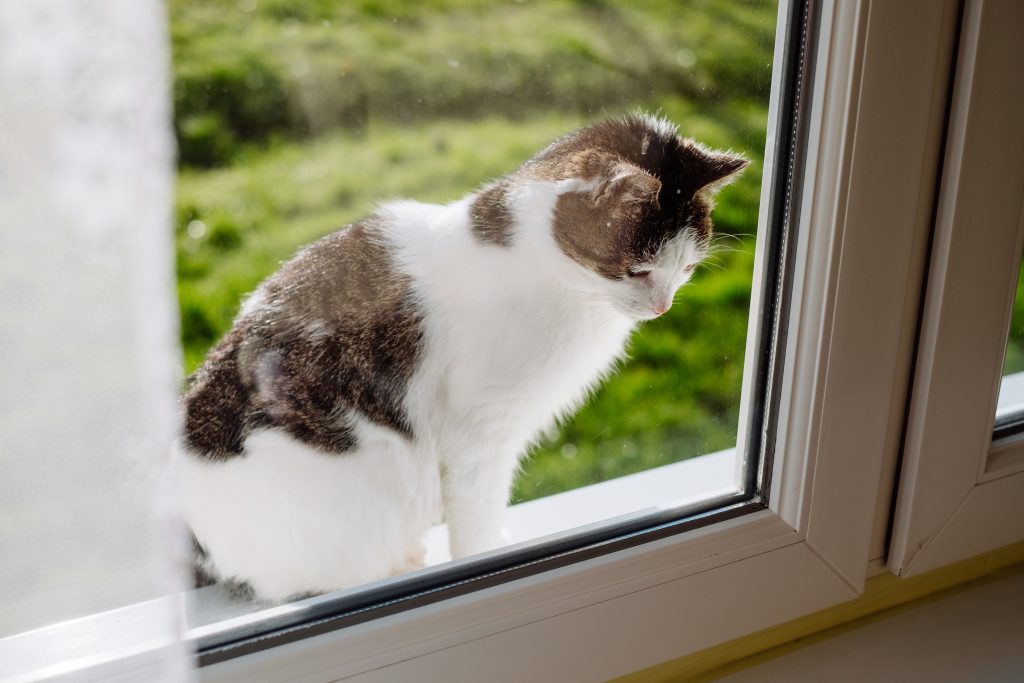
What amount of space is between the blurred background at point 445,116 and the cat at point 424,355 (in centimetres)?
2

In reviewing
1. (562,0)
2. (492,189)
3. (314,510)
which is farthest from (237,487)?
(562,0)

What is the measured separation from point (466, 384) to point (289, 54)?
0.31m

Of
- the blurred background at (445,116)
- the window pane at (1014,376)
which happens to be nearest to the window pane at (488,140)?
the blurred background at (445,116)

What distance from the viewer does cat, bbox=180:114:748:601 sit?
2.02 feet

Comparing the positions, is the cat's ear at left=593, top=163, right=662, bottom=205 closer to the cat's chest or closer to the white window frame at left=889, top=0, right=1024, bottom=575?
→ the cat's chest

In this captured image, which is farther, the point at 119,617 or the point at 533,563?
the point at 533,563

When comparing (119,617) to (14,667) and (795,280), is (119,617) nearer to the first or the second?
(14,667)

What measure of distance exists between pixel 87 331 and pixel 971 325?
0.69 metres

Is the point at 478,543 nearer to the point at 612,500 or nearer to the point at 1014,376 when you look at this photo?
the point at 612,500

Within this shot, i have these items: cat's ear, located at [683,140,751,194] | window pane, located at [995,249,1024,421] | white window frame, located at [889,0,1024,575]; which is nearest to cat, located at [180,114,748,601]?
cat's ear, located at [683,140,751,194]

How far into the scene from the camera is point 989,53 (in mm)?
613

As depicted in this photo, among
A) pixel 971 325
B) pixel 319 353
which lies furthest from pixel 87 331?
pixel 971 325

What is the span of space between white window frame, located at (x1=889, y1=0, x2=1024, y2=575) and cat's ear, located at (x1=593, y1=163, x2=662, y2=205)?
0.24m

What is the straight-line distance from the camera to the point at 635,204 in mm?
664
